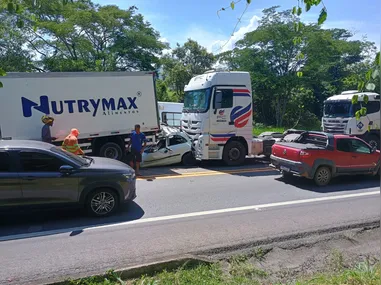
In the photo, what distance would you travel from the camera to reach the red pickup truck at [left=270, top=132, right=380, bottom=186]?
888cm

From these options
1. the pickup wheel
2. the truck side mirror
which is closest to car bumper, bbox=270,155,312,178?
the pickup wheel

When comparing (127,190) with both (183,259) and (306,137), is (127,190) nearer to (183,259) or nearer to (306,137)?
(183,259)

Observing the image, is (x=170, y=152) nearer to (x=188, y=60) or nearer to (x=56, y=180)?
(x=56, y=180)

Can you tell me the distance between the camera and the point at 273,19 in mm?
26391

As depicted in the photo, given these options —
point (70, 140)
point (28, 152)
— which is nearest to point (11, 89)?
point (70, 140)

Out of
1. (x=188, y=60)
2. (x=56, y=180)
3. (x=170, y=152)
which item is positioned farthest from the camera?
(x=188, y=60)

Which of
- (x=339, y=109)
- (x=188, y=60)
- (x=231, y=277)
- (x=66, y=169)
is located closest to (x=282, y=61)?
(x=339, y=109)

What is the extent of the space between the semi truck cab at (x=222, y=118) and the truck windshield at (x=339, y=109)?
722cm

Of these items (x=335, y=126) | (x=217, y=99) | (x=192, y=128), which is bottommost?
(x=335, y=126)

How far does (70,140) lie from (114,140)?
3.78m

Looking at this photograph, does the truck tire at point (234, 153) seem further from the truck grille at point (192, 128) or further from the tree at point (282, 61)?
the tree at point (282, 61)

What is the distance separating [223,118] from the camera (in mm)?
11656

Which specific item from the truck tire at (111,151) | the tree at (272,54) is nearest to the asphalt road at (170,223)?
the truck tire at (111,151)

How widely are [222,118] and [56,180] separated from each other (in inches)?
269
